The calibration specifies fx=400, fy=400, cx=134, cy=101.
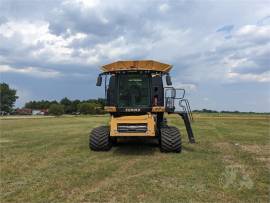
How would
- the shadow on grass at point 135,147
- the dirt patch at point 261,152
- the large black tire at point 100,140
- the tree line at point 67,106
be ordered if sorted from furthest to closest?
the tree line at point 67,106
the shadow on grass at point 135,147
the large black tire at point 100,140
the dirt patch at point 261,152

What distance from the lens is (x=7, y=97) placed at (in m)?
119

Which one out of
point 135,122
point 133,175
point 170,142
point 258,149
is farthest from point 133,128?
point 258,149

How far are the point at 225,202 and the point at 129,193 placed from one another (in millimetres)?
1717

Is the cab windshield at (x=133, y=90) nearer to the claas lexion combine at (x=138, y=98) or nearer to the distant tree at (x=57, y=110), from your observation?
the claas lexion combine at (x=138, y=98)

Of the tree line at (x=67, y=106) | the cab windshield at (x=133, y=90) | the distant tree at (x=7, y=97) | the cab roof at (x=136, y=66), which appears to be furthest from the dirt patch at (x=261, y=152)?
Result: the distant tree at (x=7, y=97)

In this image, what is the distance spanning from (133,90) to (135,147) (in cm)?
221

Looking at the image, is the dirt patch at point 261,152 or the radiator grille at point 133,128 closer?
the dirt patch at point 261,152

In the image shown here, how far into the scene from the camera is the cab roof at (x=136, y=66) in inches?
532

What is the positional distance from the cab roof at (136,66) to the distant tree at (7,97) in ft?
351

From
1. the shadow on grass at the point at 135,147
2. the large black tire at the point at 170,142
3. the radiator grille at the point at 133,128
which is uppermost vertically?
the radiator grille at the point at 133,128

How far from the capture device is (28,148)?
1446 cm

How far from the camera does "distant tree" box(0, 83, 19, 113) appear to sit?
116319 millimetres

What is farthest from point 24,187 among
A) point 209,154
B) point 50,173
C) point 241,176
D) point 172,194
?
point 209,154

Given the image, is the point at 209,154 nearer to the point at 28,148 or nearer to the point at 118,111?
the point at 118,111
